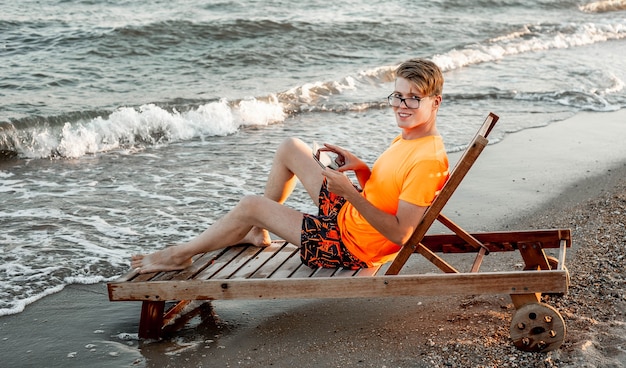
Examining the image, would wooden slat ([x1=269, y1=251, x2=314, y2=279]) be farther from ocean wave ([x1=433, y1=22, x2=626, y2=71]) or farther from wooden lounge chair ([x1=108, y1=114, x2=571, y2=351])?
ocean wave ([x1=433, y1=22, x2=626, y2=71])

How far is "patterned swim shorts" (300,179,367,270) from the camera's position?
503cm

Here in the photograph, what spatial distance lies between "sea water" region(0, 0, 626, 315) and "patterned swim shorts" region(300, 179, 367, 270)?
1809mm

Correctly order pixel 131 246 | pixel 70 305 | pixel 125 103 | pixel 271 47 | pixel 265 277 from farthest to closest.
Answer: pixel 271 47 < pixel 125 103 < pixel 131 246 < pixel 70 305 < pixel 265 277

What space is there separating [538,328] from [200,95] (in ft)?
29.9

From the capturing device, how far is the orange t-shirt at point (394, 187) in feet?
14.9

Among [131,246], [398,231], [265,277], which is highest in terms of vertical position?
[398,231]

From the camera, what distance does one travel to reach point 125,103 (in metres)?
12.1

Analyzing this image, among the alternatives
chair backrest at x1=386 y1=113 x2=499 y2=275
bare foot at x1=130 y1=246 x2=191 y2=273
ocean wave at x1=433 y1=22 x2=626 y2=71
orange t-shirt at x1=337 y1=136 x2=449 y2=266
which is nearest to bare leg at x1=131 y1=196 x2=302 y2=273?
bare foot at x1=130 y1=246 x2=191 y2=273

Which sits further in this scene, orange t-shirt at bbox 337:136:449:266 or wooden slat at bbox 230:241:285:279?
wooden slat at bbox 230:241:285:279

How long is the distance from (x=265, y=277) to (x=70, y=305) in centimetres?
158

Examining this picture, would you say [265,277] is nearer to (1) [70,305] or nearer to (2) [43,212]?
(1) [70,305]

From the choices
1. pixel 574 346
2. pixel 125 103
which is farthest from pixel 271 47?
pixel 574 346

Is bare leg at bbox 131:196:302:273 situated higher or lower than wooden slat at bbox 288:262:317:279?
higher

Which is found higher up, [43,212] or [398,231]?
[398,231]
